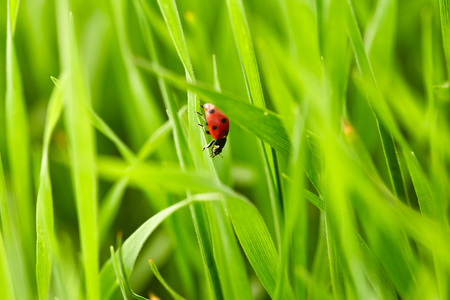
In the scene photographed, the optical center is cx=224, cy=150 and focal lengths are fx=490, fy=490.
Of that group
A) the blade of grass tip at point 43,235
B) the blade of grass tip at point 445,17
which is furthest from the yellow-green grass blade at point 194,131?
the blade of grass tip at point 445,17

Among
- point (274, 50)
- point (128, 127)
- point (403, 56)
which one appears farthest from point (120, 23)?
point (403, 56)

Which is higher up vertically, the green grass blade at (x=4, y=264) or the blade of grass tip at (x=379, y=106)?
the blade of grass tip at (x=379, y=106)

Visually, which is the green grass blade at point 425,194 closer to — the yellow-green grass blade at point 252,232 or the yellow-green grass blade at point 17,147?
the yellow-green grass blade at point 252,232

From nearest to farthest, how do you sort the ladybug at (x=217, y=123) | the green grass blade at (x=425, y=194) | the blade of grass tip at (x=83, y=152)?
the blade of grass tip at (x=83, y=152) < the green grass blade at (x=425, y=194) < the ladybug at (x=217, y=123)

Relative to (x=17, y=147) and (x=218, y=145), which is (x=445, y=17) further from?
(x=17, y=147)

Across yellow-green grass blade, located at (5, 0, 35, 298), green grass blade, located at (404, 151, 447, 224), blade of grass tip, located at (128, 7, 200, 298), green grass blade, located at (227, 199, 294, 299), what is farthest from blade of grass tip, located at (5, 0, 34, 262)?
green grass blade, located at (404, 151, 447, 224)

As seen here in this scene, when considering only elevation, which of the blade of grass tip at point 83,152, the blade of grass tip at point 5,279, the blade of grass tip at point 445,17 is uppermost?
the blade of grass tip at point 445,17

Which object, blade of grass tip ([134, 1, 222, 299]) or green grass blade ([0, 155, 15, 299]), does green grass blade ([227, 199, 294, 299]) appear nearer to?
blade of grass tip ([134, 1, 222, 299])
